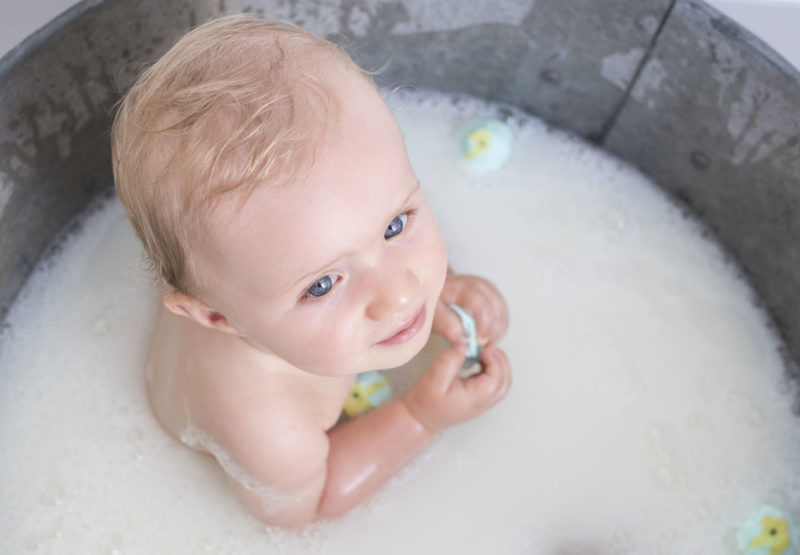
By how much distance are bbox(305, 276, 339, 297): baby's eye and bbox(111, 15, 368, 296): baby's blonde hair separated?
0.09 meters

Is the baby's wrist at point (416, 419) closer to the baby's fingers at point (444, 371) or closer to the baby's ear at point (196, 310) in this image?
the baby's fingers at point (444, 371)

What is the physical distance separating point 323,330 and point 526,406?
381 mm

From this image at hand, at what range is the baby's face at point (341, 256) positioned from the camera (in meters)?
0.58

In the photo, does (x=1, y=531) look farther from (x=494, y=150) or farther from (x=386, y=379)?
(x=494, y=150)

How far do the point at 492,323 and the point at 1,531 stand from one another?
55cm

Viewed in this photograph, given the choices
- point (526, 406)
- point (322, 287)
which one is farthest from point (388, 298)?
point (526, 406)

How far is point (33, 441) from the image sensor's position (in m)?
0.91

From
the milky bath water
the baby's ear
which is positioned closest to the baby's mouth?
the baby's ear

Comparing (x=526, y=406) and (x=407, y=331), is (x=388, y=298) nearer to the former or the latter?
(x=407, y=331)

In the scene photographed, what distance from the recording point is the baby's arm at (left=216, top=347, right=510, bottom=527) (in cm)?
83

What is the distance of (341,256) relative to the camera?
0.60 meters

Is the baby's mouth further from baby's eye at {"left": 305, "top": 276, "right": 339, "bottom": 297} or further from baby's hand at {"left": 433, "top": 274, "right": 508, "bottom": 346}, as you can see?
baby's hand at {"left": 433, "top": 274, "right": 508, "bottom": 346}

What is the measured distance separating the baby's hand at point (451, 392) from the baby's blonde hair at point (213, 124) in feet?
1.01

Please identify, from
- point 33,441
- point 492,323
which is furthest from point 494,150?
point 33,441
